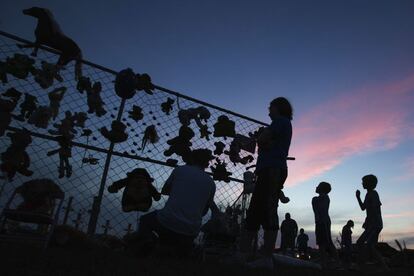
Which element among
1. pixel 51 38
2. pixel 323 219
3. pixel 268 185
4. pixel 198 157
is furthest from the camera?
pixel 323 219

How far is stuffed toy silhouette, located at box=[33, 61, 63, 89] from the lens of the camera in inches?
181

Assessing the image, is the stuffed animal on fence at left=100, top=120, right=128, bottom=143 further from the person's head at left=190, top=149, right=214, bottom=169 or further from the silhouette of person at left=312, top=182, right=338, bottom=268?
the silhouette of person at left=312, top=182, right=338, bottom=268

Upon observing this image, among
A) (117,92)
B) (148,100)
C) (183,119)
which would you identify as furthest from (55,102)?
(183,119)

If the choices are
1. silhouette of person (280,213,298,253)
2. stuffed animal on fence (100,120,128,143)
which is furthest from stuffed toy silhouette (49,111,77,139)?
silhouette of person (280,213,298,253)

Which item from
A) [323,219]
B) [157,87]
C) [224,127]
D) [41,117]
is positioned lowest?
[323,219]

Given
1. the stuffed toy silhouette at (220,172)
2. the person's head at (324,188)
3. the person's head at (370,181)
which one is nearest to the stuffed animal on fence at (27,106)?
the stuffed toy silhouette at (220,172)

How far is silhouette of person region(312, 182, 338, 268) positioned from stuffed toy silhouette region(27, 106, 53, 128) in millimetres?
5340

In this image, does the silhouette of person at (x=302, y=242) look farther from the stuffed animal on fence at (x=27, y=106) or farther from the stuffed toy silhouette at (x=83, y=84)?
the stuffed animal on fence at (x=27, y=106)

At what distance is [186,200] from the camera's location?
3662 mm

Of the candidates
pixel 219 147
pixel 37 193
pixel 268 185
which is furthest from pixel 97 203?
pixel 219 147

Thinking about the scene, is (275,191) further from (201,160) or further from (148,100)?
(148,100)

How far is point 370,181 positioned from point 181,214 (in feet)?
12.5

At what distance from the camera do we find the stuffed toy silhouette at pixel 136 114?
16.9 ft

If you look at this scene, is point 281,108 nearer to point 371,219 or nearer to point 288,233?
point 371,219
